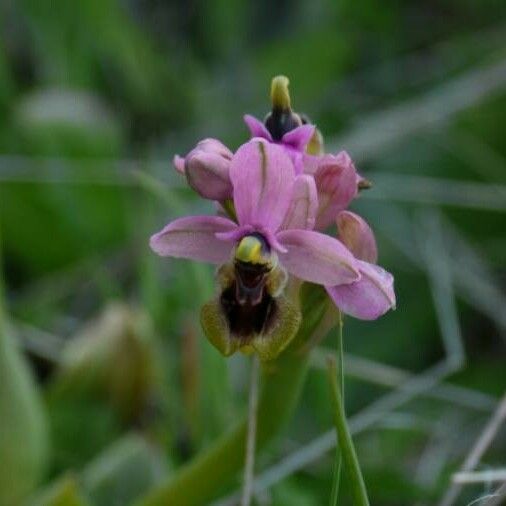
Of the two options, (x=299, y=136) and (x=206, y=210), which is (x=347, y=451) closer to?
(x=299, y=136)

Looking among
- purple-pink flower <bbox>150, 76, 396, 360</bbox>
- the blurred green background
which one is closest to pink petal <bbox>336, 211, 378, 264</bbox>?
purple-pink flower <bbox>150, 76, 396, 360</bbox>

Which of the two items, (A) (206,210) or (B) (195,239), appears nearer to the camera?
(B) (195,239)

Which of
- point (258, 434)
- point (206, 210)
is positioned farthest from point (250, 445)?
point (206, 210)

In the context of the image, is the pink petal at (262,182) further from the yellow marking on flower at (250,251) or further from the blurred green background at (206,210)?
the blurred green background at (206,210)

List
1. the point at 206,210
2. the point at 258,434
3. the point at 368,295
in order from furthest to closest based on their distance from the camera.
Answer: the point at 206,210 → the point at 258,434 → the point at 368,295

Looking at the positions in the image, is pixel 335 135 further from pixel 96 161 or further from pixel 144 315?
pixel 144 315

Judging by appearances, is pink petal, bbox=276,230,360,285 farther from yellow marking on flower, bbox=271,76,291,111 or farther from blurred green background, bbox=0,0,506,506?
blurred green background, bbox=0,0,506,506

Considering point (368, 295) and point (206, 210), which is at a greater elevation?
point (206, 210)
